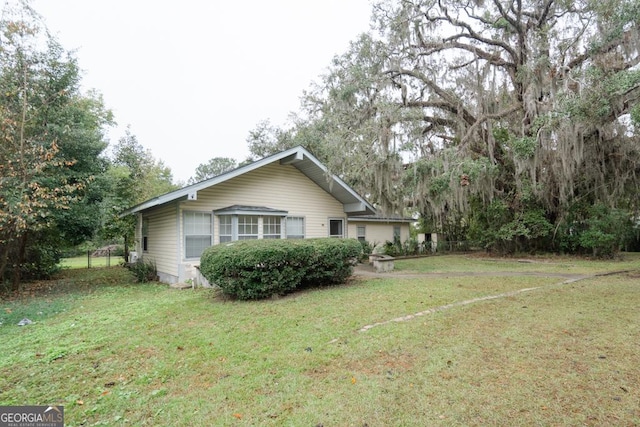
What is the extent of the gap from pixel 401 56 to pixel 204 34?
31.6 feet

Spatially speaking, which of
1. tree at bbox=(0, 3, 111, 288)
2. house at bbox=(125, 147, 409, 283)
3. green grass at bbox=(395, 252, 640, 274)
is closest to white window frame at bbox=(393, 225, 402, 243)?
green grass at bbox=(395, 252, 640, 274)

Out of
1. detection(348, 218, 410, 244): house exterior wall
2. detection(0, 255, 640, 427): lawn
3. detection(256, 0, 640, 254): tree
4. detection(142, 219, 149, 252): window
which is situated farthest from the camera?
detection(348, 218, 410, 244): house exterior wall

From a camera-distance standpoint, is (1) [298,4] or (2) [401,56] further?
(1) [298,4]

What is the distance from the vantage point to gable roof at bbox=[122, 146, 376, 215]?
9.21 m

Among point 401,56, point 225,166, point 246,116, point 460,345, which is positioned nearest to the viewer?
point 460,345

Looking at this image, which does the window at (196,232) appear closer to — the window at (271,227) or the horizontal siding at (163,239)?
the horizontal siding at (163,239)

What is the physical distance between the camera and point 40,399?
3.13 meters

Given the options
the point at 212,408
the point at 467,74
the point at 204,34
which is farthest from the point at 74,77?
the point at 467,74

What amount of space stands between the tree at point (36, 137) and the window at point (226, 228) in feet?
12.6

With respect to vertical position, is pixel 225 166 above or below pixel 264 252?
above

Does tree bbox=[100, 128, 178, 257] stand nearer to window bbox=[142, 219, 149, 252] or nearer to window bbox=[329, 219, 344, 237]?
window bbox=[142, 219, 149, 252]

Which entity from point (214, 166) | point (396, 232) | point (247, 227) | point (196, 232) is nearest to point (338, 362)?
point (196, 232)

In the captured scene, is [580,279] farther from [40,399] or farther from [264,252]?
[40,399]

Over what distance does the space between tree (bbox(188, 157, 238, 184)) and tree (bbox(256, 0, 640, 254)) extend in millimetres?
36250
